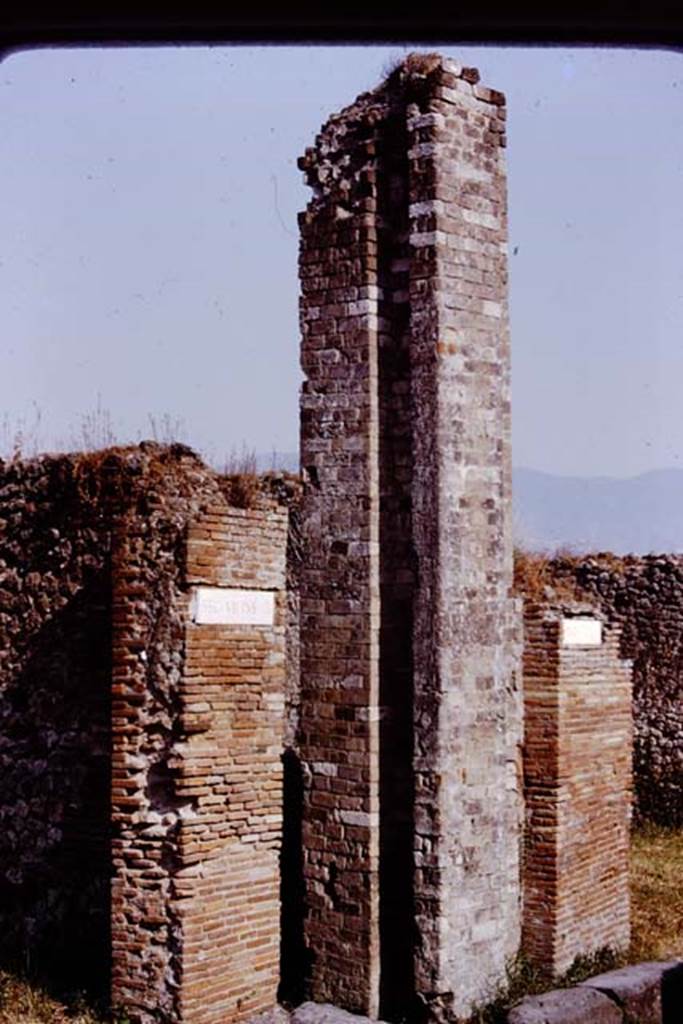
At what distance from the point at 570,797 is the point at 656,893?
11.6 ft

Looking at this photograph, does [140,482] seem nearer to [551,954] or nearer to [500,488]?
[500,488]

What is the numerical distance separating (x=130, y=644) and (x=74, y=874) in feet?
7.66

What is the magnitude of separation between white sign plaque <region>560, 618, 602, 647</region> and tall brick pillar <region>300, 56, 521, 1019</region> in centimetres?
124

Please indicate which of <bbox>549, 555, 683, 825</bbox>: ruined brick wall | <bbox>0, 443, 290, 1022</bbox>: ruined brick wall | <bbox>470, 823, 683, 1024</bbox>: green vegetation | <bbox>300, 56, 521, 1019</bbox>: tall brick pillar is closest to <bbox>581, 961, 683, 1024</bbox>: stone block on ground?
<bbox>470, 823, 683, 1024</bbox>: green vegetation

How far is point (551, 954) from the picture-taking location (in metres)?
9.55

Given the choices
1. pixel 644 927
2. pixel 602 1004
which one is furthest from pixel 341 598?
pixel 644 927

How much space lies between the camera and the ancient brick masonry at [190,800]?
7902 millimetres


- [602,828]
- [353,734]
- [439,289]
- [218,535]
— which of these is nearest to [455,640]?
[353,734]

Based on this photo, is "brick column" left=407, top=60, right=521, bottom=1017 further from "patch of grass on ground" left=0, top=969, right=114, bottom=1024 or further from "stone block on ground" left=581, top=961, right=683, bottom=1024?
"patch of grass on ground" left=0, top=969, right=114, bottom=1024

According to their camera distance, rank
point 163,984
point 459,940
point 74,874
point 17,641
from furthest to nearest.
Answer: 1. point 17,641
2. point 74,874
3. point 459,940
4. point 163,984

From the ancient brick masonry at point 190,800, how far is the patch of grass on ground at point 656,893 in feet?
12.8

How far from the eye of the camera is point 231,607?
27.3ft

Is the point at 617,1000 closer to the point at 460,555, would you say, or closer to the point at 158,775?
the point at 460,555

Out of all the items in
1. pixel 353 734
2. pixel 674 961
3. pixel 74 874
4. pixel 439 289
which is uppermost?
pixel 439 289
